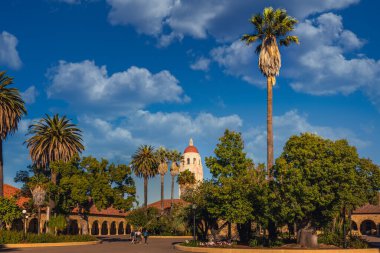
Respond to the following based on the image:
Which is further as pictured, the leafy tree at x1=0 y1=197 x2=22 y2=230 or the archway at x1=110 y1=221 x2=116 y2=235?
the archway at x1=110 y1=221 x2=116 y2=235

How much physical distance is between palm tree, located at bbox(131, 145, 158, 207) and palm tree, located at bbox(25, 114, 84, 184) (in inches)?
793

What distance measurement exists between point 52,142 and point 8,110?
6.62 metres

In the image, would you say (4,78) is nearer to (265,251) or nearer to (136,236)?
(136,236)

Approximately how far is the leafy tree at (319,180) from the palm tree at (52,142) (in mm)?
32842

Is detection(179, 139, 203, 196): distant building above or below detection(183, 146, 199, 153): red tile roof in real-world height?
below

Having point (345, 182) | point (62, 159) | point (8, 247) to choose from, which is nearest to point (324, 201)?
point (345, 182)

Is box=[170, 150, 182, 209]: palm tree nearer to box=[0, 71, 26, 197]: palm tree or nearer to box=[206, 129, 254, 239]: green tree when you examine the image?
box=[0, 71, 26, 197]: palm tree

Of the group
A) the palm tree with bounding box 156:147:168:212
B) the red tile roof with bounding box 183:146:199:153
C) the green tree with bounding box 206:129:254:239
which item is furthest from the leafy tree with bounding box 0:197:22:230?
the red tile roof with bounding box 183:146:199:153

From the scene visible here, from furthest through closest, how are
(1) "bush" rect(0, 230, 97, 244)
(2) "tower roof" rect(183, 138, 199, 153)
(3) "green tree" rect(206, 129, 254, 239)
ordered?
(2) "tower roof" rect(183, 138, 199, 153) < (1) "bush" rect(0, 230, 97, 244) < (3) "green tree" rect(206, 129, 254, 239)

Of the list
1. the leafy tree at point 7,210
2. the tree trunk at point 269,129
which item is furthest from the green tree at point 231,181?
the leafy tree at point 7,210

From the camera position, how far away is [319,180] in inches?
1187

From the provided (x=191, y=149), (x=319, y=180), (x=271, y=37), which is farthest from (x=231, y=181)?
(x=191, y=149)

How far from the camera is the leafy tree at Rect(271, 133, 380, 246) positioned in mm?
29438

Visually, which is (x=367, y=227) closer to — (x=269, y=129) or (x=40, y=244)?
(x=269, y=129)
